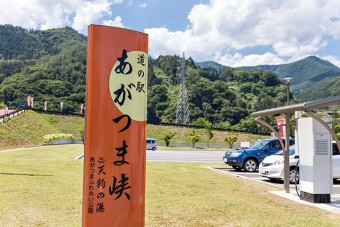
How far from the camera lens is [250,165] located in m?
16.2

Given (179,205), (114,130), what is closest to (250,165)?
(179,205)

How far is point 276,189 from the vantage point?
35.5 ft

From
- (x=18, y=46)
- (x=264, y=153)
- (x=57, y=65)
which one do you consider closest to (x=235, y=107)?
(x=57, y=65)

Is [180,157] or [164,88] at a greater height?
[164,88]

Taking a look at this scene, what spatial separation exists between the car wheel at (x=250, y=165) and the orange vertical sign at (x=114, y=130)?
12163 millimetres

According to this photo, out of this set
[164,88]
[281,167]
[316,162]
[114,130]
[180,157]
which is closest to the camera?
[114,130]

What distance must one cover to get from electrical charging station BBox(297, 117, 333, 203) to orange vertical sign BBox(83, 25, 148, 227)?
17.9 feet

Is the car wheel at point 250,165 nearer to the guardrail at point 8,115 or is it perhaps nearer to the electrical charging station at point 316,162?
the electrical charging station at point 316,162

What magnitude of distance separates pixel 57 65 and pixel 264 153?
106m

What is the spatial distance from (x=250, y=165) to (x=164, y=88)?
92.8m

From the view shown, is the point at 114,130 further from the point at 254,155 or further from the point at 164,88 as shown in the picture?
the point at 164,88

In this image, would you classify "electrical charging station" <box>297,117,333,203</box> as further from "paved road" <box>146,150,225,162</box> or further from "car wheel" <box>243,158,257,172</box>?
"paved road" <box>146,150,225,162</box>

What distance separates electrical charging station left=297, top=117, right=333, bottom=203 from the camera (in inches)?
342

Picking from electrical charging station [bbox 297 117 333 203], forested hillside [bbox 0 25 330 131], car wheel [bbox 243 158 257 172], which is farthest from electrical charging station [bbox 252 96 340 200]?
forested hillside [bbox 0 25 330 131]
